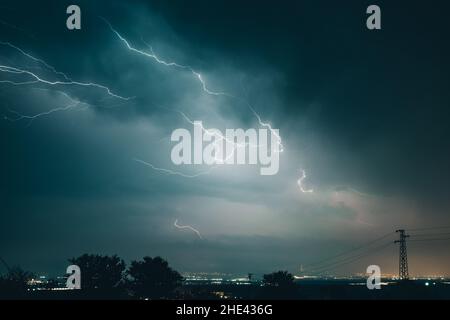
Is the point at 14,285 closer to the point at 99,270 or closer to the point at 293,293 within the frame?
the point at 99,270

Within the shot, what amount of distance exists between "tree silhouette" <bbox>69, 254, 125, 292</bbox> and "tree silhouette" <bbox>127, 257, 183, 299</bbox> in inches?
46.7

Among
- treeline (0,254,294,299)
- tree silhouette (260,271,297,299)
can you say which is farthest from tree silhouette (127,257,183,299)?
tree silhouette (260,271,297,299)

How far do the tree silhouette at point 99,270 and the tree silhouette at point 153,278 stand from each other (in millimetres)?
1185

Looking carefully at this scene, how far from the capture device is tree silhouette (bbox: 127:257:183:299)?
39.8m

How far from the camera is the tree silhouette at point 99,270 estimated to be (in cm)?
4003

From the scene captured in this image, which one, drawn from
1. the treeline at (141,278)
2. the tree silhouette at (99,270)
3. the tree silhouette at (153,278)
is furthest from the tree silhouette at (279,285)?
the tree silhouette at (99,270)

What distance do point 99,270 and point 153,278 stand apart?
4.99m

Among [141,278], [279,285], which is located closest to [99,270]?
[141,278]

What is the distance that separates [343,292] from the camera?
54.8 m

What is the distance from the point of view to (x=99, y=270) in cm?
4038

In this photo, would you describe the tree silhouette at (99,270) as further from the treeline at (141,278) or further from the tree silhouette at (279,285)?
the tree silhouette at (279,285)

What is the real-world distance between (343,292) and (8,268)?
38.2m

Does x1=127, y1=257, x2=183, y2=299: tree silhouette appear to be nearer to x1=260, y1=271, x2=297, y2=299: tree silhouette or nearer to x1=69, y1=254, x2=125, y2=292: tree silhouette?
x1=69, y1=254, x2=125, y2=292: tree silhouette
